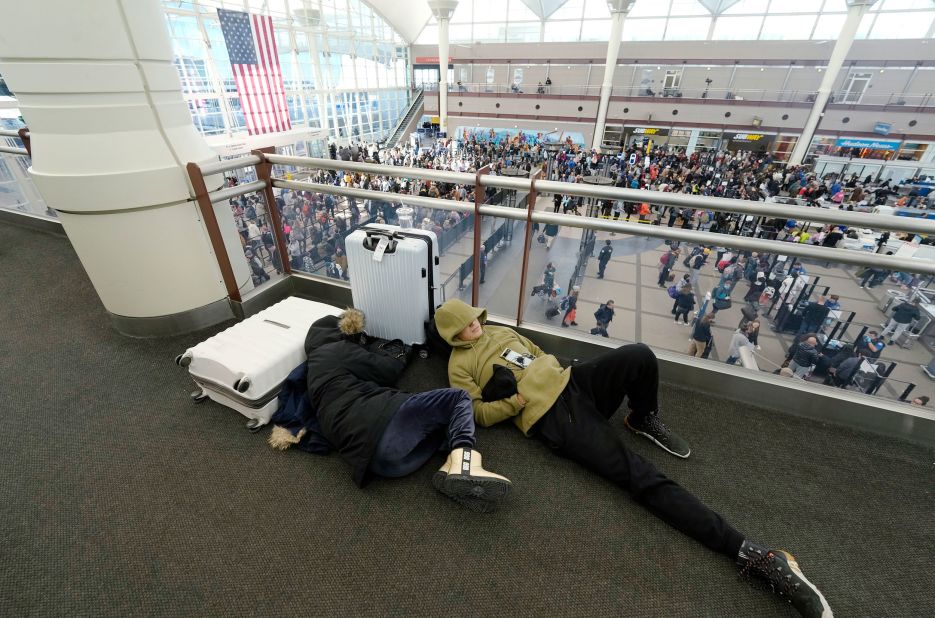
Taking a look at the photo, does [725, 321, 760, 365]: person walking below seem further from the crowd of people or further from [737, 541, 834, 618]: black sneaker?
[737, 541, 834, 618]: black sneaker

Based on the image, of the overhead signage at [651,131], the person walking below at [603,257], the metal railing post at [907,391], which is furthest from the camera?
the overhead signage at [651,131]

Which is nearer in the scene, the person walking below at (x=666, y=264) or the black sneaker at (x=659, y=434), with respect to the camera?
Answer: the black sneaker at (x=659, y=434)

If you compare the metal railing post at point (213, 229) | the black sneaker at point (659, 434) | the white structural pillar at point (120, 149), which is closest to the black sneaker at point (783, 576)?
the black sneaker at point (659, 434)

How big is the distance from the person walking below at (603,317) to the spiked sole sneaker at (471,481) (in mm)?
1513

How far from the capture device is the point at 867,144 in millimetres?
20344

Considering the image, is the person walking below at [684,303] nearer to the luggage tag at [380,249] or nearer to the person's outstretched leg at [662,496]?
the person's outstretched leg at [662,496]

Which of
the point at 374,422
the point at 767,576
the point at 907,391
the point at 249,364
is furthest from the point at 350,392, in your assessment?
the point at 907,391

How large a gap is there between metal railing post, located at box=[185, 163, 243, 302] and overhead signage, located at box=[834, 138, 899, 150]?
1168 inches

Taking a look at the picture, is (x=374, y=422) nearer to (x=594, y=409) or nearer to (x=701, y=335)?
(x=594, y=409)

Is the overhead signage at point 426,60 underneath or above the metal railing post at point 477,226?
above

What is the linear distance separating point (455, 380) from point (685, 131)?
27.1 metres

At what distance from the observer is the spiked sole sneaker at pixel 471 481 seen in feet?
5.64

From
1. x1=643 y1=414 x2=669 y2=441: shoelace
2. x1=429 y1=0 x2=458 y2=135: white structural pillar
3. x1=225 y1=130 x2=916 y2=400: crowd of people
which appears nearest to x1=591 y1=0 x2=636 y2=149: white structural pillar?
x1=429 y1=0 x2=458 y2=135: white structural pillar

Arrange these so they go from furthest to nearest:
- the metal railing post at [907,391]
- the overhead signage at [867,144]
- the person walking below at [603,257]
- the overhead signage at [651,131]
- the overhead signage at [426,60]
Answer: the overhead signage at [426,60] < the overhead signage at [651,131] < the overhead signage at [867,144] < the person walking below at [603,257] < the metal railing post at [907,391]
